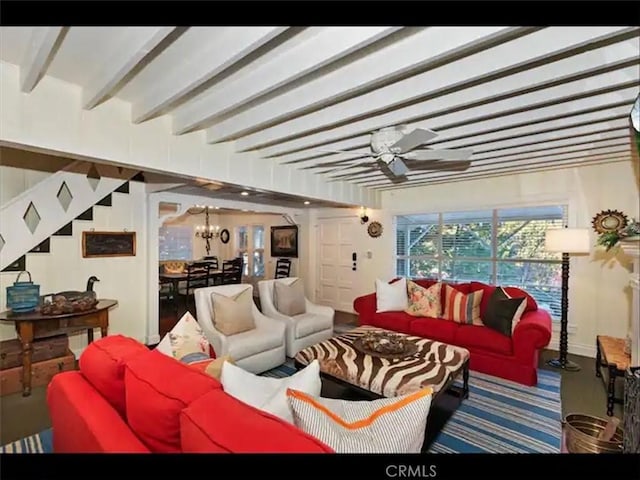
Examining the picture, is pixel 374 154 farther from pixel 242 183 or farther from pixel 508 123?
pixel 242 183

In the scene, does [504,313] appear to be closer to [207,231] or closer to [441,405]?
[441,405]

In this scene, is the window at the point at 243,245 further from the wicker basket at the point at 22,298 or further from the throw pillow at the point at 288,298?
the wicker basket at the point at 22,298

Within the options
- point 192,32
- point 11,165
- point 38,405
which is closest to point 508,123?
point 192,32

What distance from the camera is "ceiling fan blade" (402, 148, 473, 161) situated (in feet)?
8.18

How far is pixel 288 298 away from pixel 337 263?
2.63 metres

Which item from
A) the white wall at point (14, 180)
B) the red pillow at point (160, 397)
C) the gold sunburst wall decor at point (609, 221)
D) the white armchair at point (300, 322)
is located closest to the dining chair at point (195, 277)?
the white wall at point (14, 180)

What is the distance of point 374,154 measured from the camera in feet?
8.84

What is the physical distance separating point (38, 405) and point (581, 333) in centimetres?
559

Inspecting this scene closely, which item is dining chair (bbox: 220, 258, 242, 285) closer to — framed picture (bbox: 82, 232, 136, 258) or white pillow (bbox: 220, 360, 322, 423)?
framed picture (bbox: 82, 232, 136, 258)

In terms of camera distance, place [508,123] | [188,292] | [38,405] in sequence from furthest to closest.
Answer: [188,292], [38,405], [508,123]

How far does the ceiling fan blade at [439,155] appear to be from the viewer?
2492mm

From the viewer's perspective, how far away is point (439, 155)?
8.35 feet

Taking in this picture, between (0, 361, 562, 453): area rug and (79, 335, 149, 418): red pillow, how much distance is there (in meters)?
1.07

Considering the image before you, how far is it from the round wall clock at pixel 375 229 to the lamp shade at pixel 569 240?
264 centimetres
